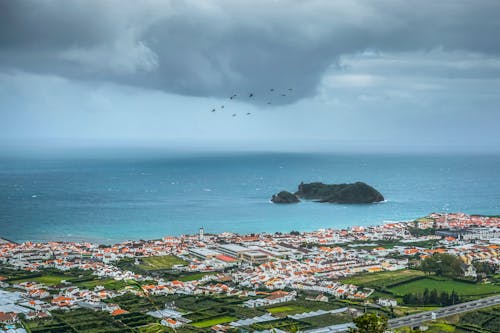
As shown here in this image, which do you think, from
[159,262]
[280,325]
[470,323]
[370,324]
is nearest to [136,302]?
[280,325]

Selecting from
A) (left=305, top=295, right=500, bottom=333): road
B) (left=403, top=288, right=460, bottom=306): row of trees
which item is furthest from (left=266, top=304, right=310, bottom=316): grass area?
(left=403, top=288, right=460, bottom=306): row of trees

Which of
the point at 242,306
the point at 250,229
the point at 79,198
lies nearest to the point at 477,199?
the point at 250,229

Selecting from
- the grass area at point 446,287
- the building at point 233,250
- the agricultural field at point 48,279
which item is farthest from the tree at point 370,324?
the building at point 233,250

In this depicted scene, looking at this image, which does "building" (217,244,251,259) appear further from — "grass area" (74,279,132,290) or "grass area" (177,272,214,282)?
"grass area" (74,279,132,290)

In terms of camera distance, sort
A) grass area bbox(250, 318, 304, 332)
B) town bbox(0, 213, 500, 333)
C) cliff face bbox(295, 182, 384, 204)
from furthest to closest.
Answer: cliff face bbox(295, 182, 384, 204) → town bbox(0, 213, 500, 333) → grass area bbox(250, 318, 304, 332)

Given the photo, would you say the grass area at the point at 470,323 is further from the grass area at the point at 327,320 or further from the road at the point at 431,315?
the grass area at the point at 327,320

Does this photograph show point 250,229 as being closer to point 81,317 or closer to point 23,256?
point 23,256
